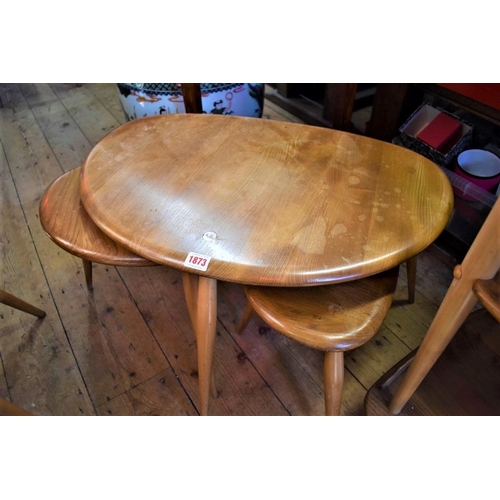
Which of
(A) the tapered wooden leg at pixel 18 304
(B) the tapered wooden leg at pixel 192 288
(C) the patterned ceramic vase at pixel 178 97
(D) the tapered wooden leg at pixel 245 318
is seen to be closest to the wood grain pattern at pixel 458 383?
(D) the tapered wooden leg at pixel 245 318

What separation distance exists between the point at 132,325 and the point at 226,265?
75 centimetres

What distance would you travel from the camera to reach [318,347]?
72 centimetres

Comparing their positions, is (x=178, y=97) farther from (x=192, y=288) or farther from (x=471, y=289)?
(x=471, y=289)

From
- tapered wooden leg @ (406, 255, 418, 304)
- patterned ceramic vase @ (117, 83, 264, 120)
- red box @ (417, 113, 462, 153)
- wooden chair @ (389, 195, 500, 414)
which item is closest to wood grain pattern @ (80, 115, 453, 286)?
wooden chair @ (389, 195, 500, 414)

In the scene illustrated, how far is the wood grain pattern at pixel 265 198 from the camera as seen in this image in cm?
70

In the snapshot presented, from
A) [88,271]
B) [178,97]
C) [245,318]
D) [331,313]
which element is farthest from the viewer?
[178,97]

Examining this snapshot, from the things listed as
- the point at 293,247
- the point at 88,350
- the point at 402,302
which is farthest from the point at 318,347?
the point at 88,350

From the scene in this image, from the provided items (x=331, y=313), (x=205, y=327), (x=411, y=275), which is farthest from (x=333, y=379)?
(x=411, y=275)

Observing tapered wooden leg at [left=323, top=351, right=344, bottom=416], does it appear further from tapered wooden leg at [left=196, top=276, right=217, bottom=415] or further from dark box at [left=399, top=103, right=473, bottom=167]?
dark box at [left=399, top=103, right=473, bottom=167]

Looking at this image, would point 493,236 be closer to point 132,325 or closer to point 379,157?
point 379,157

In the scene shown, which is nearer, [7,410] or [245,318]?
[7,410]

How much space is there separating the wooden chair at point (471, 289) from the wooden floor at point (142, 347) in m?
0.39

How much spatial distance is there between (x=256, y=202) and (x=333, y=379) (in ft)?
1.34

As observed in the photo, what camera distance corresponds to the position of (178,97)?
1.67 metres
